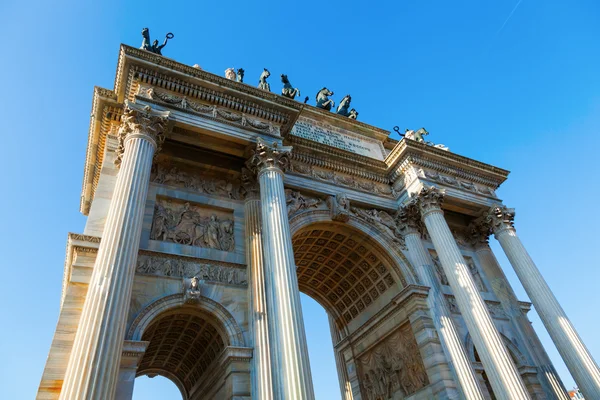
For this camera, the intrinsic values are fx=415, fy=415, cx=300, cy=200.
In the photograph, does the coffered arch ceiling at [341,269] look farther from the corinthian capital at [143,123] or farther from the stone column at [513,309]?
the corinthian capital at [143,123]

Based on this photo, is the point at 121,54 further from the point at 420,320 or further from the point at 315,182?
the point at 420,320

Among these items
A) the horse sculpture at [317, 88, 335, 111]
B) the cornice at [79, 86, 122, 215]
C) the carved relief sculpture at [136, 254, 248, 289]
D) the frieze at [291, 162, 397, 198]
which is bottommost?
the carved relief sculpture at [136, 254, 248, 289]

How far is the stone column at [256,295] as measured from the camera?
Answer: 1097 centimetres

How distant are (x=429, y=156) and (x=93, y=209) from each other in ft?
48.3

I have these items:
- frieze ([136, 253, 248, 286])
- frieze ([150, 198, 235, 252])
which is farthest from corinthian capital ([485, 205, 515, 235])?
frieze ([136, 253, 248, 286])

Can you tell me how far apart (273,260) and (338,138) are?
1032 centimetres

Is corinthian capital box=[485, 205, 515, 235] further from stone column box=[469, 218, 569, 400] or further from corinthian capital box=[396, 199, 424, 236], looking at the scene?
corinthian capital box=[396, 199, 424, 236]

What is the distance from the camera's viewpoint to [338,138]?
21188 mm

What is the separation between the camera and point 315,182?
18.0m

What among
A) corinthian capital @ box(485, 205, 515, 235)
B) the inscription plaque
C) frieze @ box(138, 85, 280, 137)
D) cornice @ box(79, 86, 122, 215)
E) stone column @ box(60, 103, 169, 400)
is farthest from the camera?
the inscription plaque

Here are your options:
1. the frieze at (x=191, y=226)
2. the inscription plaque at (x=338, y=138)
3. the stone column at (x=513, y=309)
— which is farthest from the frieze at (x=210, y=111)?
the stone column at (x=513, y=309)

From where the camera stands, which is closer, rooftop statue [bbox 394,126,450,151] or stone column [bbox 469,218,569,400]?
stone column [bbox 469,218,569,400]

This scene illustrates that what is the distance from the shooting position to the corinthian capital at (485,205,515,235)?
2009 centimetres

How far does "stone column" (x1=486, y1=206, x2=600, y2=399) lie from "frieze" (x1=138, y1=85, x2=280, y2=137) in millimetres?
12013
